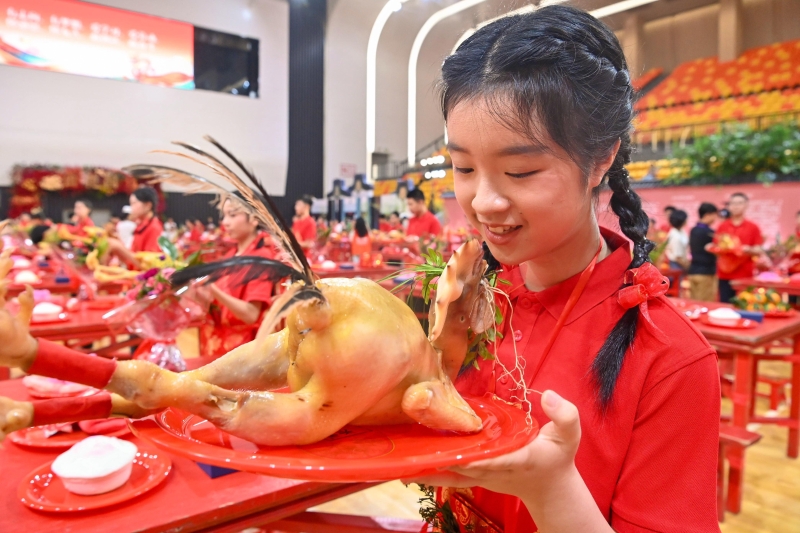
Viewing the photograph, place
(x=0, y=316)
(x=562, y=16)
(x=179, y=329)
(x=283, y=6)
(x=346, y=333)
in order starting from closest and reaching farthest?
(x=0, y=316) → (x=346, y=333) → (x=562, y=16) → (x=179, y=329) → (x=283, y=6)

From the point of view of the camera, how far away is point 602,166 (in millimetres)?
916

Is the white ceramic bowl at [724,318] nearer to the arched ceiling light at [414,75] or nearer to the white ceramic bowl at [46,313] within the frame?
the white ceramic bowl at [46,313]

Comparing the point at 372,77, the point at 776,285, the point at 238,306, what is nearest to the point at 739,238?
the point at 776,285

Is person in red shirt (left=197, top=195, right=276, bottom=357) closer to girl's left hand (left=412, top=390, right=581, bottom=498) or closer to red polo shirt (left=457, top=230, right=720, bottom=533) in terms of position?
red polo shirt (left=457, top=230, right=720, bottom=533)

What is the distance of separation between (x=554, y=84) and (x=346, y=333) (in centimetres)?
48

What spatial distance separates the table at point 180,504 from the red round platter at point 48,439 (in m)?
0.02

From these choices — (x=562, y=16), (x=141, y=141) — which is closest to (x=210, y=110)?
(x=141, y=141)

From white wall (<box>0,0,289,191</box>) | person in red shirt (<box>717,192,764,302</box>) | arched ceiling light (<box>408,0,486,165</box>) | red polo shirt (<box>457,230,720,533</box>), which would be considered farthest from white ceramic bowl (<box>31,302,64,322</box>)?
arched ceiling light (<box>408,0,486,165</box>)

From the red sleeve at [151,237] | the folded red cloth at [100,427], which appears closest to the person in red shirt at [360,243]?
the red sleeve at [151,237]

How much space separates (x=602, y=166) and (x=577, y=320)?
0.27 metres

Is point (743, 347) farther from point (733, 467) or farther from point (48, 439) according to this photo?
point (48, 439)

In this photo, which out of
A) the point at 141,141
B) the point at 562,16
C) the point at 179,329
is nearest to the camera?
the point at 562,16

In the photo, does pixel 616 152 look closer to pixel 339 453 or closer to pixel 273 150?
pixel 339 453

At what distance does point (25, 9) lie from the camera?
9516 millimetres
